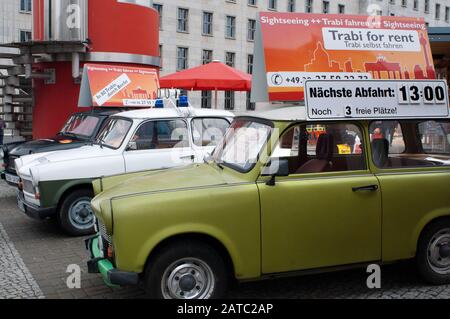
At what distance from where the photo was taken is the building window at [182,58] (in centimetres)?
5016

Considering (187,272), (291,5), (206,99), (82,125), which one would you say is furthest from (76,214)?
(291,5)

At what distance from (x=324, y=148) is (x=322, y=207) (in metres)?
0.66

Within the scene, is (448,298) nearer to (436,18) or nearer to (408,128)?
(408,128)

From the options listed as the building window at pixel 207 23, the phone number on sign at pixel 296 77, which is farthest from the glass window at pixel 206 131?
the building window at pixel 207 23

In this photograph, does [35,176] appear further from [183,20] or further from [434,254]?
[183,20]

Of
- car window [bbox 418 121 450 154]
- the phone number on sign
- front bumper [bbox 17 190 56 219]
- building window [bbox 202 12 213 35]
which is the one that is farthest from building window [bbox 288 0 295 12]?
car window [bbox 418 121 450 154]

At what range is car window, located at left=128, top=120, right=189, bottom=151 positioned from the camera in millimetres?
8008

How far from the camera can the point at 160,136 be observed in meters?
8.15

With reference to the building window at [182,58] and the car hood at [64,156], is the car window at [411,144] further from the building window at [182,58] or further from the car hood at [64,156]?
the building window at [182,58]

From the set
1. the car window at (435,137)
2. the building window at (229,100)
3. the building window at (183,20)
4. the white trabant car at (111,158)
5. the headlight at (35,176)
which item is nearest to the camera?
the car window at (435,137)

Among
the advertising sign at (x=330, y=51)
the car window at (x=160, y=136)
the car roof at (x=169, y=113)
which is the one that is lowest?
the car window at (x=160, y=136)

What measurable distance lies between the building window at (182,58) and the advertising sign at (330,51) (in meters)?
44.5

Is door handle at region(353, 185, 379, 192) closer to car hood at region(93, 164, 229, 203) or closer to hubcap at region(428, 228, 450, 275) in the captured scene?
hubcap at region(428, 228, 450, 275)
